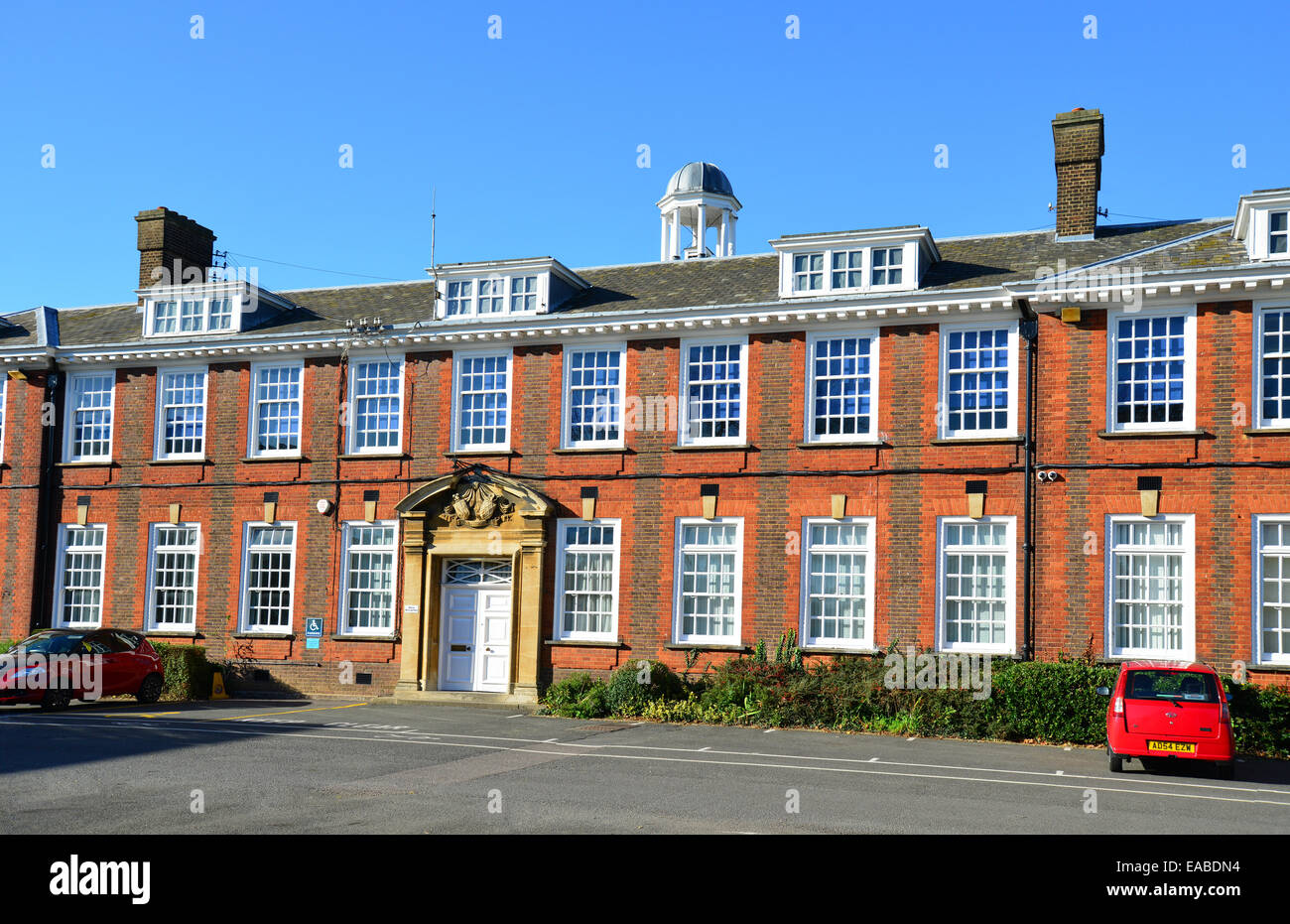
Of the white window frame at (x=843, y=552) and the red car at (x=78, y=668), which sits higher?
the white window frame at (x=843, y=552)

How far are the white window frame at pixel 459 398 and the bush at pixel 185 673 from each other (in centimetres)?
709

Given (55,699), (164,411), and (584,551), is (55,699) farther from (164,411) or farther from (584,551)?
(584,551)

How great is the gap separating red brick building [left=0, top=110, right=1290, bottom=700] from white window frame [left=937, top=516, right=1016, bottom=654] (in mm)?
55

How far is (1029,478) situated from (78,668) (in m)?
18.0

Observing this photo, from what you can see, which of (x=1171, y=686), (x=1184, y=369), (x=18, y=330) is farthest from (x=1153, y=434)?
(x=18, y=330)

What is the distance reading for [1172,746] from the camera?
15.6 meters

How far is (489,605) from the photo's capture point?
24734 mm

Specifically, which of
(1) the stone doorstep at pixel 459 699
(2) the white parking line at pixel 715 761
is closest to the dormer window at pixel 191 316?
(1) the stone doorstep at pixel 459 699

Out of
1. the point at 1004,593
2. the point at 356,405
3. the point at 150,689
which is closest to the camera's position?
the point at 1004,593

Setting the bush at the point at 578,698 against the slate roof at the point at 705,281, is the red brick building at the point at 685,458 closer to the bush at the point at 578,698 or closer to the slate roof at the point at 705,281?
the slate roof at the point at 705,281

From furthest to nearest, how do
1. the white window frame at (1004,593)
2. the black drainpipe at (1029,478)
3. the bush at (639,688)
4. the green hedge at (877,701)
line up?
the bush at (639,688) → the white window frame at (1004,593) → the black drainpipe at (1029,478) → the green hedge at (877,701)

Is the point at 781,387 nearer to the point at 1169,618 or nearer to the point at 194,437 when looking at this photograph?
the point at 1169,618

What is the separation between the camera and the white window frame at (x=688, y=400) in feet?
76.2

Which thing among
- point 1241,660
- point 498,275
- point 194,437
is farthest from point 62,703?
point 1241,660
